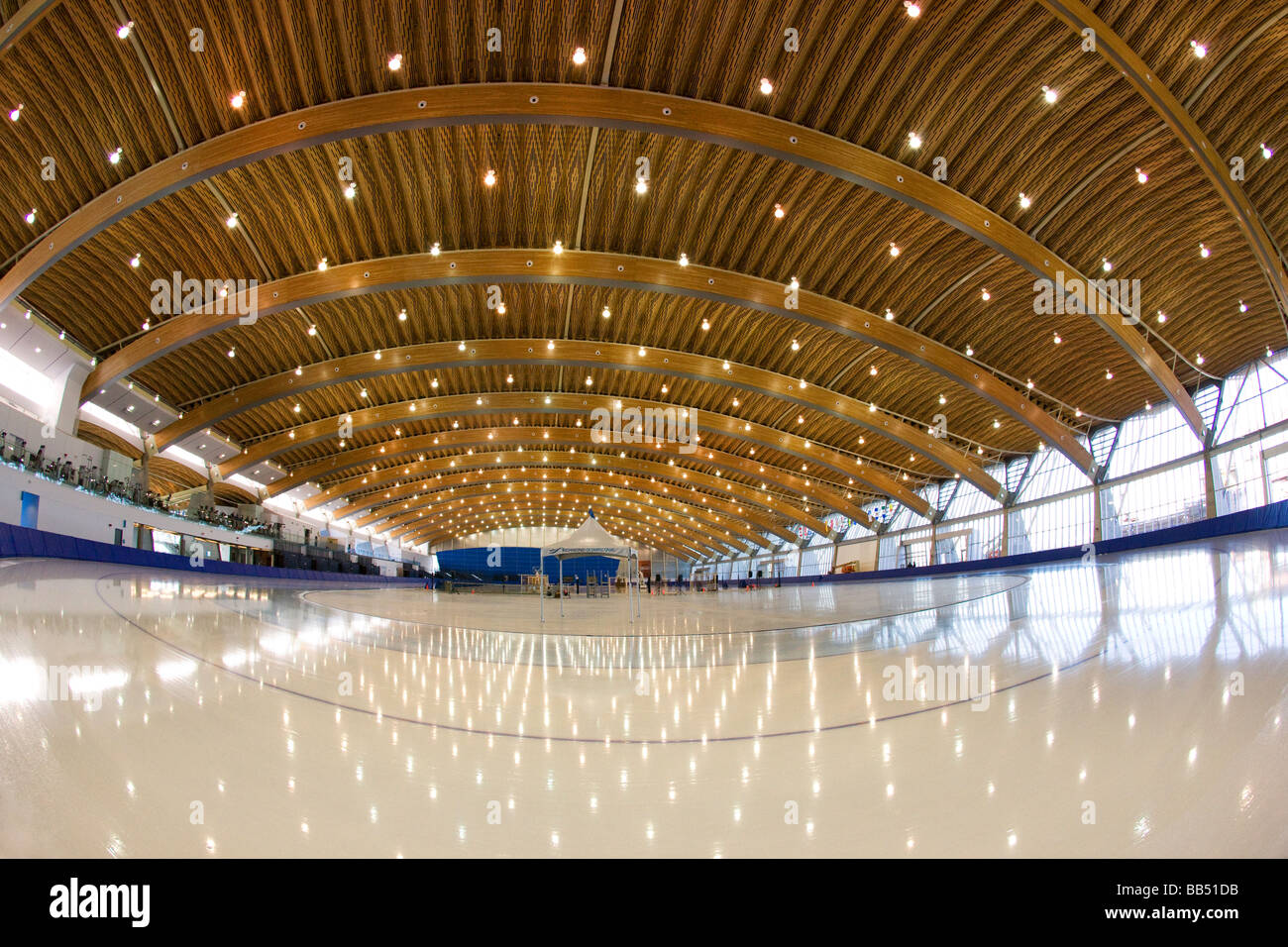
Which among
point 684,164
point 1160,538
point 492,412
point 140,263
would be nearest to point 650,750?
point 684,164

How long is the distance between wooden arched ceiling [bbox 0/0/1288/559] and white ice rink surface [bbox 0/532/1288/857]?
14859 millimetres

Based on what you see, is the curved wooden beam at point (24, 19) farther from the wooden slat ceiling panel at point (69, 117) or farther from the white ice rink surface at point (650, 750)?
the white ice rink surface at point (650, 750)

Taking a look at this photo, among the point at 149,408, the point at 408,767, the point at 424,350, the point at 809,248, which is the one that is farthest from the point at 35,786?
the point at 149,408

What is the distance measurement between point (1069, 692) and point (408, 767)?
455 cm

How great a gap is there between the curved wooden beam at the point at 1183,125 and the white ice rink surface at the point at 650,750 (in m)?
14.5

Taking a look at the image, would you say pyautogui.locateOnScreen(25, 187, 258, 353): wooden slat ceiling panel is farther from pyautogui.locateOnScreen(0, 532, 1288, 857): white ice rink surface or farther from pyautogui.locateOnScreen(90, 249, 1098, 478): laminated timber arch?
pyautogui.locateOnScreen(0, 532, 1288, 857): white ice rink surface

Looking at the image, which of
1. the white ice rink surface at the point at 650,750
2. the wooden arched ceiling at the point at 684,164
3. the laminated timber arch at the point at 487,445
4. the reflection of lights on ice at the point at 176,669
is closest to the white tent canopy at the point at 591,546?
the wooden arched ceiling at the point at 684,164

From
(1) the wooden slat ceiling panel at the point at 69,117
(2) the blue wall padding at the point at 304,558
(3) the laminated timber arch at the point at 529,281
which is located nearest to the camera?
(1) the wooden slat ceiling panel at the point at 69,117

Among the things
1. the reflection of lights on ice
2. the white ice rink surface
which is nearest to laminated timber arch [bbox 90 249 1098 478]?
the white ice rink surface

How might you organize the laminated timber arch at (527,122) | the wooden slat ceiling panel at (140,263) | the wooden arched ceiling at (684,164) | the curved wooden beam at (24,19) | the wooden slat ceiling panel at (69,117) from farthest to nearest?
the wooden slat ceiling panel at (140,263)
the laminated timber arch at (527,122)
the wooden slat ceiling panel at (69,117)
the wooden arched ceiling at (684,164)
the curved wooden beam at (24,19)

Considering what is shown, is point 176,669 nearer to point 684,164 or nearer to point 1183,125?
point 684,164

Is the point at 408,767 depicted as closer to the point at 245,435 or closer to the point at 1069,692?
the point at 1069,692

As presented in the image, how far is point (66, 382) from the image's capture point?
2667 cm

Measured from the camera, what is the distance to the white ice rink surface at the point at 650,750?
2.32 m
